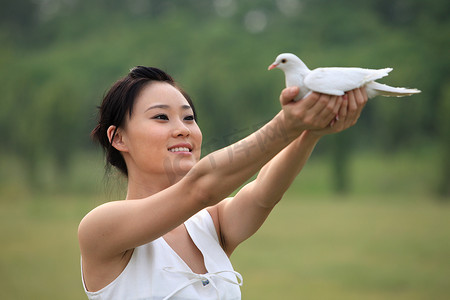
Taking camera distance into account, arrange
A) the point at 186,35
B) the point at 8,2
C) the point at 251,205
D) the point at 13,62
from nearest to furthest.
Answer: the point at 251,205
the point at 13,62
the point at 186,35
the point at 8,2

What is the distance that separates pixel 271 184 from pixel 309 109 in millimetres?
345

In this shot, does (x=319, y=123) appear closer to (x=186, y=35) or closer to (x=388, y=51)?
(x=388, y=51)

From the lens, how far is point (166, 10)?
2119 centimetres

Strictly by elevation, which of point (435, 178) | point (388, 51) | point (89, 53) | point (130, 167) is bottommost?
point (435, 178)

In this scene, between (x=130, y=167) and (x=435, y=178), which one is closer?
(x=130, y=167)

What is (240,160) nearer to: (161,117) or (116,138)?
(161,117)

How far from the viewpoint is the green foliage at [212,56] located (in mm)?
14016

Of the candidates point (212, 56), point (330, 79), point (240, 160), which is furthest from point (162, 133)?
point (212, 56)

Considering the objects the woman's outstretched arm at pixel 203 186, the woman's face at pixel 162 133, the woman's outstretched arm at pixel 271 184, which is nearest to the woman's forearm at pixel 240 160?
the woman's outstretched arm at pixel 203 186

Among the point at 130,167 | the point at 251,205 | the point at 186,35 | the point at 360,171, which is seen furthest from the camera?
the point at 186,35

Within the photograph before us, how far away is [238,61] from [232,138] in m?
15.3

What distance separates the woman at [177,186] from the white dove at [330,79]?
2cm

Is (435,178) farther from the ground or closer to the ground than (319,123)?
closer to the ground

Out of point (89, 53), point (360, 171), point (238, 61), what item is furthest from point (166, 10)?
point (360, 171)
